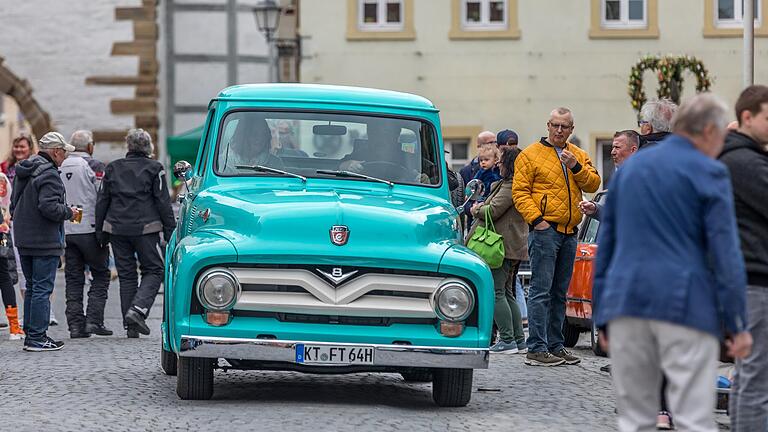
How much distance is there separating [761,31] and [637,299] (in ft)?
81.4

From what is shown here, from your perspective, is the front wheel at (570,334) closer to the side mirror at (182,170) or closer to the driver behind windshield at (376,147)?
the driver behind windshield at (376,147)

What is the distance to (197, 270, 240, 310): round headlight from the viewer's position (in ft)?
32.1

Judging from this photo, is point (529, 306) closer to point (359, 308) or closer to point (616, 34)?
point (359, 308)

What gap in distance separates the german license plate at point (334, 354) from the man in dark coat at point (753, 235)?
2563 millimetres

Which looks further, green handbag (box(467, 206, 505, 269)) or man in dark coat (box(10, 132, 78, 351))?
man in dark coat (box(10, 132, 78, 351))

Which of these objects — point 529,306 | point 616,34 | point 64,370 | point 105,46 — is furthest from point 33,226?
point 105,46

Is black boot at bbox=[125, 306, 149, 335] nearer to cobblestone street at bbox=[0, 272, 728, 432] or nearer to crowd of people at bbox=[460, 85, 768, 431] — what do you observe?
cobblestone street at bbox=[0, 272, 728, 432]

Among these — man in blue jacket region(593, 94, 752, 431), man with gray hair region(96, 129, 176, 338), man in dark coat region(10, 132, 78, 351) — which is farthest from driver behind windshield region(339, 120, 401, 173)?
man in blue jacket region(593, 94, 752, 431)

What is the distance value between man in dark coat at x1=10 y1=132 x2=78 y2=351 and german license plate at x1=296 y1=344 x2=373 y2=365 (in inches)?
184

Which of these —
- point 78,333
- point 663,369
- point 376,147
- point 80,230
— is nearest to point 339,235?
point 376,147

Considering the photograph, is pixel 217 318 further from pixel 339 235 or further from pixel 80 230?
pixel 80 230

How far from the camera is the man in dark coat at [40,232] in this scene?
13930mm

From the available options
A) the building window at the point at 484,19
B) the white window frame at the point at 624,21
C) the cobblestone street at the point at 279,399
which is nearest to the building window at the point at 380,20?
the building window at the point at 484,19

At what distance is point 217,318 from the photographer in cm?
978
